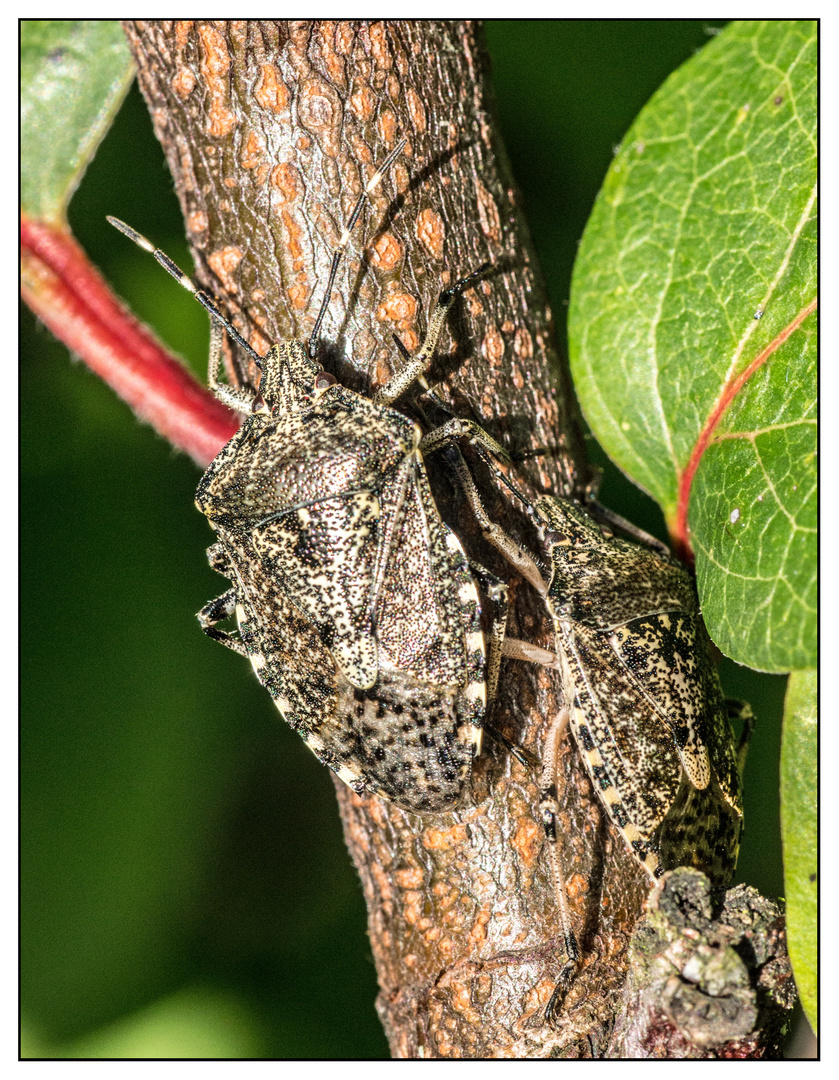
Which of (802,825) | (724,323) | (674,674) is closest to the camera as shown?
(802,825)

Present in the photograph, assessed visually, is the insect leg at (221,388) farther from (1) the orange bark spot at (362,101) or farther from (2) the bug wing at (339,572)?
(1) the orange bark spot at (362,101)

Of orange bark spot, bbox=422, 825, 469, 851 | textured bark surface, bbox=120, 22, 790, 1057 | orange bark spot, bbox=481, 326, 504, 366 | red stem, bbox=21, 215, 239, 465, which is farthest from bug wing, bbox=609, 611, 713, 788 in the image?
red stem, bbox=21, 215, 239, 465

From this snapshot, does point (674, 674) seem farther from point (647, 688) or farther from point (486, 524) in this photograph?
point (486, 524)

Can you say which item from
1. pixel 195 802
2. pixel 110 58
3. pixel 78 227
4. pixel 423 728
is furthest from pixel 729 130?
pixel 195 802

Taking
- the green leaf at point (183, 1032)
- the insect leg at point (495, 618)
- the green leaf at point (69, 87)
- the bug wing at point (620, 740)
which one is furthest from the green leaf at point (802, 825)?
the green leaf at point (69, 87)

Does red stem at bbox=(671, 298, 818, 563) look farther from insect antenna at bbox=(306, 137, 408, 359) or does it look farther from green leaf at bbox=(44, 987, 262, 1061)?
green leaf at bbox=(44, 987, 262, 1061)

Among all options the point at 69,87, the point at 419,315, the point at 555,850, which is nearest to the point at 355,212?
the point at 419,315
